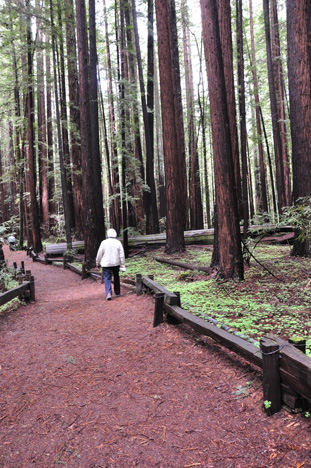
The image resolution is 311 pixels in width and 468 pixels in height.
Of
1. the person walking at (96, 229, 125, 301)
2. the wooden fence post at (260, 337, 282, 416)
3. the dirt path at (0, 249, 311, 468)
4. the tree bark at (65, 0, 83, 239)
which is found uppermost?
the tree bark at (65, 0, 83, 239)

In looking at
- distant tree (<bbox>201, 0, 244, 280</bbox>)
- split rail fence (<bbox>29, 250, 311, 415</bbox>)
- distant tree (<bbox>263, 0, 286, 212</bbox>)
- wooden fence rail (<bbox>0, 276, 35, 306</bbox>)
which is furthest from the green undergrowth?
distant tree (<bbox>263, 0, 286, 212</bbox>)

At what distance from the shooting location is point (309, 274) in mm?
7152

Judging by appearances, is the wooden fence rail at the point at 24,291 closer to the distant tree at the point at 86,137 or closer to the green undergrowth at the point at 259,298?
the green undergrowth at the point at 259,298

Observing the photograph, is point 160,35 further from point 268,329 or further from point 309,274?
point 268,329

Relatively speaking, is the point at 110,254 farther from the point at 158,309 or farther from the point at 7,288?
the point at 7,288

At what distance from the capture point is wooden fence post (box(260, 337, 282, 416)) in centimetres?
290

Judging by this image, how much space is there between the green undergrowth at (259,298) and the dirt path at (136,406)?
746mm

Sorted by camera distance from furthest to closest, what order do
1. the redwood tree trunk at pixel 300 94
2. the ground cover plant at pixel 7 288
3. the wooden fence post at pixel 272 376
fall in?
the redwood tree trunk at pixel 300 94 → the ground cover plant at pixel 7 288 → the wooden fence post at pixel 272 376

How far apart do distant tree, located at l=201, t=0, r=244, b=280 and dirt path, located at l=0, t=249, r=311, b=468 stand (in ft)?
8.52

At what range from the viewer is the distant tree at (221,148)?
6984 mm

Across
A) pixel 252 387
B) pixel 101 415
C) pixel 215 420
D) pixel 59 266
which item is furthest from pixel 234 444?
pixel 59 266

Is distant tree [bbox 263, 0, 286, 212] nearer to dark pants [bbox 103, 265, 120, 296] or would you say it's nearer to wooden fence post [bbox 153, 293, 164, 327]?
dark pants [bbox 103, 265, 120, 296]

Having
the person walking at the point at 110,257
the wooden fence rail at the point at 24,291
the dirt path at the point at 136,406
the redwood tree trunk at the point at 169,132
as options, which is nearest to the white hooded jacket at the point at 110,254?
the person walking at the point at 110,257

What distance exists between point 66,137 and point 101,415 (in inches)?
790
